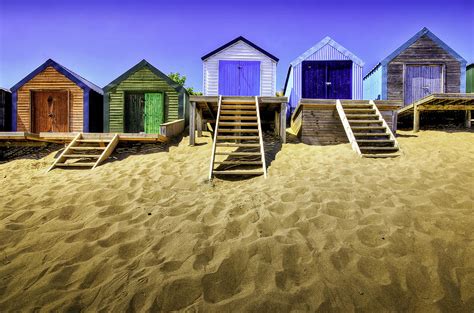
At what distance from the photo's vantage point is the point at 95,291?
1854mm

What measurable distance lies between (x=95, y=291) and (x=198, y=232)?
3.50 ft

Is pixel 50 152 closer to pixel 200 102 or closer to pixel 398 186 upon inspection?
pixel 200 102

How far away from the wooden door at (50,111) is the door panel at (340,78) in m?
12.3

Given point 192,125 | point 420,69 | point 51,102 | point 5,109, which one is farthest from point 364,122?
point 5,109

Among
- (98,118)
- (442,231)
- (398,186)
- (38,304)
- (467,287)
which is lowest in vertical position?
(38,304)

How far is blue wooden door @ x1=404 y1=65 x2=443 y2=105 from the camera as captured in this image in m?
11.8

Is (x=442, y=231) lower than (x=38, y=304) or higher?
higher

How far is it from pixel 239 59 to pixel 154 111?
4742mm

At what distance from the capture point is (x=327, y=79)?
38.8ft

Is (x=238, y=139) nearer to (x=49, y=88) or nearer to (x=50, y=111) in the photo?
(x=50, y=111)

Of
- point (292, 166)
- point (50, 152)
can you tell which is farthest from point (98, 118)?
point (292, 166)

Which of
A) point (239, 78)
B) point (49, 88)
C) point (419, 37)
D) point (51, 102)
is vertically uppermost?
point (419, 37)


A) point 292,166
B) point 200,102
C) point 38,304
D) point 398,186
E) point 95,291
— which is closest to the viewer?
point 38,304

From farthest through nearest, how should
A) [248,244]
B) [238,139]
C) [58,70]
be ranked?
[58,70], [238,139], [248,244]
